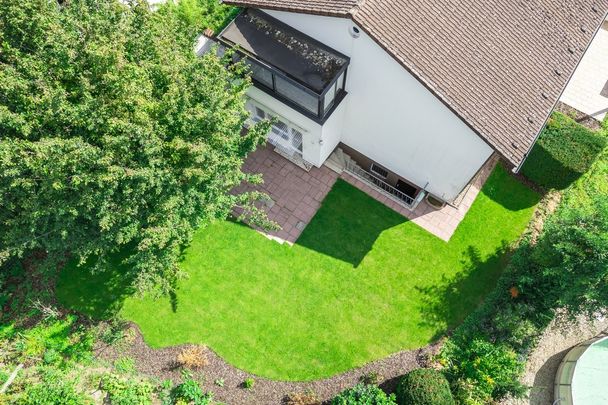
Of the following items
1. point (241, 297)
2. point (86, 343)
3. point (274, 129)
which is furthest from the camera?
point (274, 129)

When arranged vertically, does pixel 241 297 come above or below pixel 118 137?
below

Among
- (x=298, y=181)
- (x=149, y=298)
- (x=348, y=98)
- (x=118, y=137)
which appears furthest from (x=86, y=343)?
(x=348, y=98)

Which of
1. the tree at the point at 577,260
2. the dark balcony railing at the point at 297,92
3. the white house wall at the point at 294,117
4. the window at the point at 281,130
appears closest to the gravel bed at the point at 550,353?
the tree at the point at 577,260

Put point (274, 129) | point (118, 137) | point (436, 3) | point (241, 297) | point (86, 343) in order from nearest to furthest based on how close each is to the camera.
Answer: point (118, 137) < point (436, 3) < point (86, 343) < point (241, 297) < point (274, 129)

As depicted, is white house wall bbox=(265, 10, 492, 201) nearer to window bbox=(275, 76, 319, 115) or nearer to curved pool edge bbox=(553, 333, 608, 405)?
window bbox=(275, 76, 319, 115)

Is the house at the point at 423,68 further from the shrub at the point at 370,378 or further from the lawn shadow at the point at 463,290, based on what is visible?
the shrub at the point at 370,378

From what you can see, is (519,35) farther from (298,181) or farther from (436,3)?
(298,181)

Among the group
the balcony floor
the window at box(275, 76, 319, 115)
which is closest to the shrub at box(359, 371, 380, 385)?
the balcony floor
